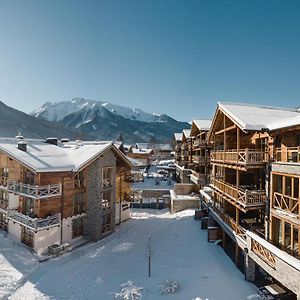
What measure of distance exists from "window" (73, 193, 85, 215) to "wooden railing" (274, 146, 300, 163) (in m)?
17.1

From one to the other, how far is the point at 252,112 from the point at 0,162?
22129 mm

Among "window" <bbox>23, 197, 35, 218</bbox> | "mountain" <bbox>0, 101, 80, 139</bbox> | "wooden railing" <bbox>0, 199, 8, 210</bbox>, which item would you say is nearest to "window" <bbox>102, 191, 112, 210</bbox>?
"window" <bbox>23, 197, 35, 218</bbox>

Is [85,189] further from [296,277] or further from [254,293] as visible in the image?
[296,277]

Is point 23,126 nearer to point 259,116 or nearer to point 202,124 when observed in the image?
point 202,124

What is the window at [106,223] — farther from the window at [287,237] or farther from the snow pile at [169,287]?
the window at [287,237]

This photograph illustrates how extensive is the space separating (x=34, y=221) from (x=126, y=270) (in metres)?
7.89

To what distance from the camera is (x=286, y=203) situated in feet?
45.6

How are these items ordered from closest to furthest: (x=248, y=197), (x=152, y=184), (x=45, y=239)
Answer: (x=248, y=197)
(x=45, y=239)
(x=152, y=184)

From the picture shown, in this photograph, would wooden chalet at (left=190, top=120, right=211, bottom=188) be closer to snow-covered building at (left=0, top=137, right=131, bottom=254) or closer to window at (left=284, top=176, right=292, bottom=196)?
snow-covered building at (left=0, top=137, right=131, bottom=254)

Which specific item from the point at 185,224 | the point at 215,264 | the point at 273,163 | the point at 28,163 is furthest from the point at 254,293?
the point at 28,163

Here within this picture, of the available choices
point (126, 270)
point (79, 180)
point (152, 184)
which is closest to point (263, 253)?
point (126, 270)

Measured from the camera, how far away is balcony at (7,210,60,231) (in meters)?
20.8

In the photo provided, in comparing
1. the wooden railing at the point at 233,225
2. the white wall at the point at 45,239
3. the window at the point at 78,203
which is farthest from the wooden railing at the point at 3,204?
the wooden railing at the point at 233,225

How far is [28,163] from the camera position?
21.1m
